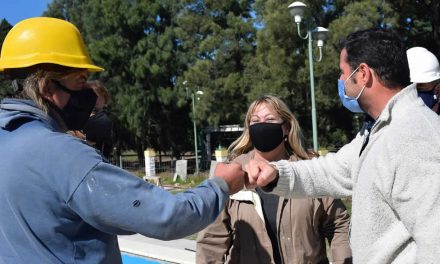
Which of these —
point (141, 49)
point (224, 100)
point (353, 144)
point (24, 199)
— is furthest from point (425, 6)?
point (24, 199)

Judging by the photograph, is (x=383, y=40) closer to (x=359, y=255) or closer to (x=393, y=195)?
(x=393, y=195)

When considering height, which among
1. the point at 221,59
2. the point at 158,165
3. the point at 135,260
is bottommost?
the point at 158,165

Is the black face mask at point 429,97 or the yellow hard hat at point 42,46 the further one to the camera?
the black face mask at point 429,97

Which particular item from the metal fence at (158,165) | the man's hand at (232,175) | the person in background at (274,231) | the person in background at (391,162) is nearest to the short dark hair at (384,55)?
the person in background at (391,162)

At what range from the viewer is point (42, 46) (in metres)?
1.76

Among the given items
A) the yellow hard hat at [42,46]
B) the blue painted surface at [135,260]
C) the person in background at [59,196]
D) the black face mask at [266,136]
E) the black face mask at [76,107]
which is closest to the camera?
the person in background at [59,196]

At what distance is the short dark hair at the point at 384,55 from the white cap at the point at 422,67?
256 centimetres

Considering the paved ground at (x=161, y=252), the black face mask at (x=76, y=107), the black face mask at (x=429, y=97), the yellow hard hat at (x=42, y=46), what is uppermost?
the yellow hard hat at (x=42, y=46)

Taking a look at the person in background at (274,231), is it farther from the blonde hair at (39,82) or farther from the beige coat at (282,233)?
the blonde hair at (39,82)

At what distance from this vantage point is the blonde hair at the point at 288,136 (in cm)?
323

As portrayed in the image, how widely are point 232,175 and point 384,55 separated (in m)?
0.82

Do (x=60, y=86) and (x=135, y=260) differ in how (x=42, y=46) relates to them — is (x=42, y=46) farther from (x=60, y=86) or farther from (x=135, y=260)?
(x=135, y=260)

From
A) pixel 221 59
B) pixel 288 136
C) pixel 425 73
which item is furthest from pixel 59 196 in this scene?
pixel 221 59

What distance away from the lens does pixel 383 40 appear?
202 centimetres
